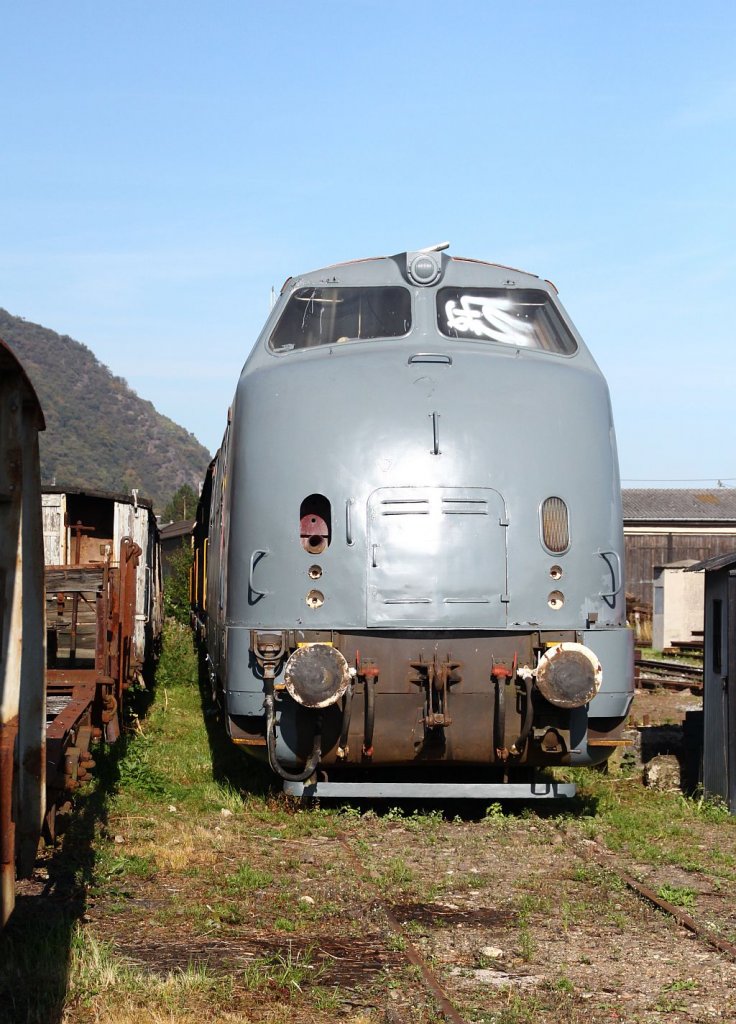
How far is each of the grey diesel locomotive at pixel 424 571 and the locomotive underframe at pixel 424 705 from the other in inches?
0.5

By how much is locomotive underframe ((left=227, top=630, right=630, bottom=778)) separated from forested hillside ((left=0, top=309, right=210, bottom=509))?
125120 millimetres

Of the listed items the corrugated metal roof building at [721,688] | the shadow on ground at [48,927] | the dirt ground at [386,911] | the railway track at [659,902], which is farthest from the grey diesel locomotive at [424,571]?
the corrugated metal roof building at [721,688]

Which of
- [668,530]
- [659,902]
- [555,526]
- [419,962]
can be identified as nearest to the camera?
[419,962]

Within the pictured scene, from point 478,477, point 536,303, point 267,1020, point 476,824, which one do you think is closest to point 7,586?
point 267,1020

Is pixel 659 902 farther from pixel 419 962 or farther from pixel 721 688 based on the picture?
pixel 721 688

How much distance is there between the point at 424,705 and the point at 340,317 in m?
3.09

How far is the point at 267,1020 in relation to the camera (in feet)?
14.8

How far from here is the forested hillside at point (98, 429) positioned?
149 meters

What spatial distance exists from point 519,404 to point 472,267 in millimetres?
1592

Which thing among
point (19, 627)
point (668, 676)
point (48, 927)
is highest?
point (19, 627)

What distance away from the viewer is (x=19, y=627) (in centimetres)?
382

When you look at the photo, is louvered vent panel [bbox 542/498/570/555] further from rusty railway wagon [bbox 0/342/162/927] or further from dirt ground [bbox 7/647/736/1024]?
rusty railway wagon [bbox 0/342/162/927]

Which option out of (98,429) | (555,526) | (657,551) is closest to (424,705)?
(555,526)

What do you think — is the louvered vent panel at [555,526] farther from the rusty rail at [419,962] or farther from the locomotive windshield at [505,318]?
the rusty rail at [419,962]
